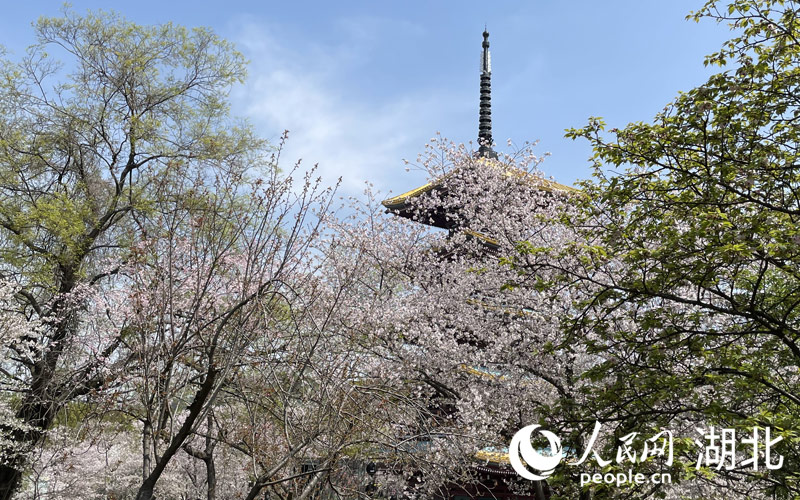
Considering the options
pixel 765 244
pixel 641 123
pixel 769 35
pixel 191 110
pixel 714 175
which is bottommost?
pixel 765 244

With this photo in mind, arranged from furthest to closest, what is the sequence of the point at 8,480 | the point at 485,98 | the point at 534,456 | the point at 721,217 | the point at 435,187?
the point at 485,98
the point at 435,187
the point at 8,480
the point at 534,456
the point at 721,217

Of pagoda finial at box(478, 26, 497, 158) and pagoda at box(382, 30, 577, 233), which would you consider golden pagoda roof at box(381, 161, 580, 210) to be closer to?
pagoda at box(382, 30, 577, 233)

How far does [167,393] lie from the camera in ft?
16.1

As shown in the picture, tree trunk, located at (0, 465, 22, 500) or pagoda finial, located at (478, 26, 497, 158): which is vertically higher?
pagoda finial, located at (478, 26, 497, 158)

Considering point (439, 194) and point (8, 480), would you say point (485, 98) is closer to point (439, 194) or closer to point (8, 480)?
point (439, 194)

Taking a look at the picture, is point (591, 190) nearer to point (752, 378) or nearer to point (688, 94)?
point (688, 94)

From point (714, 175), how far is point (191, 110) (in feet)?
45.3

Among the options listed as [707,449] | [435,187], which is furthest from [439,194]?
[707,449]

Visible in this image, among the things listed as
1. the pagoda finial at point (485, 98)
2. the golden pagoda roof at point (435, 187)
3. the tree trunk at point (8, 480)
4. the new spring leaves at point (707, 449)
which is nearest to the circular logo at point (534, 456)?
the new spring leaves at point (707, 449)

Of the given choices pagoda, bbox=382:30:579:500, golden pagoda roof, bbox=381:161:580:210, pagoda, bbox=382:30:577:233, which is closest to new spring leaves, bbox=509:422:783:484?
pagoda, bbox=382:30:579:500

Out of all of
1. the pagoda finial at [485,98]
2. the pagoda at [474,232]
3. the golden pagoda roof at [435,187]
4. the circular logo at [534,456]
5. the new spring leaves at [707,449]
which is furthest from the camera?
the pagoda finial at [485,98]

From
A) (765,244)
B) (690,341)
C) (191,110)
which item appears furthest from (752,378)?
(191,110)

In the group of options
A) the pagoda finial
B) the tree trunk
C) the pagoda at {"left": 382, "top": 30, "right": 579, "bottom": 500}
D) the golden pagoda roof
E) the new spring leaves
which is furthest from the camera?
the pagoda finial

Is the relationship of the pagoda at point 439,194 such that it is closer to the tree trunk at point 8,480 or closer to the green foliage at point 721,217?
the green foliage at point 721,217
